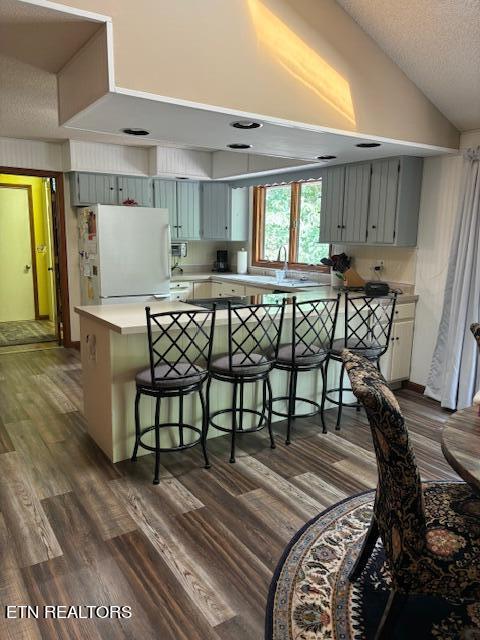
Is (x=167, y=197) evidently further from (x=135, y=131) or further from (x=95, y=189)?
(x=135, y=131)

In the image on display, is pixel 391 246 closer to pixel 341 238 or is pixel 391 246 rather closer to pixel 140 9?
pixel 341 238

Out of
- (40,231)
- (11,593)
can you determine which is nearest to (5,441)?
(11,593)

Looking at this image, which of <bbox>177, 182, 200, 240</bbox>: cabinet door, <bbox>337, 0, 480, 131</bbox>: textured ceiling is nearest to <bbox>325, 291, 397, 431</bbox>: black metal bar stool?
<bbox>337, 0, 480, 131</bbox>: textured ceiling

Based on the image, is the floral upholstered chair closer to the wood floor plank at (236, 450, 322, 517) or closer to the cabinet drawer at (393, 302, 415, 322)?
the wood floor plank at (236, 450, 322, 517)

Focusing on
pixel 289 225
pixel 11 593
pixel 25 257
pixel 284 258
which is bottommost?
pixel 11 593

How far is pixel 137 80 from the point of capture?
238 cm

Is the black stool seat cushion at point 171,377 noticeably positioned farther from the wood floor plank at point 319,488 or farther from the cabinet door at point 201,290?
the cabinet door at point 201,290

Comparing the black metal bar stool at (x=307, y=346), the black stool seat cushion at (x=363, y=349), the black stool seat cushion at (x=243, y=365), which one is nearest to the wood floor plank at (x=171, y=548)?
the black stool seat cushion at (x=243, y=365)

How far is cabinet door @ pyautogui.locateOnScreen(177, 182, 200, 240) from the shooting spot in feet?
20.2

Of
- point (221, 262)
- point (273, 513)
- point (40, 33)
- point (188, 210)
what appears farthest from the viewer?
point (221, 262)

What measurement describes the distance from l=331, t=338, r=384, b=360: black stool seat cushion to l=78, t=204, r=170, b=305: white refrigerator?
2.28m

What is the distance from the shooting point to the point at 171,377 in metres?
2.73

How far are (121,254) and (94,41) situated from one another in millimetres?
2843

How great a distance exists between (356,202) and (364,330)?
1.24 m
